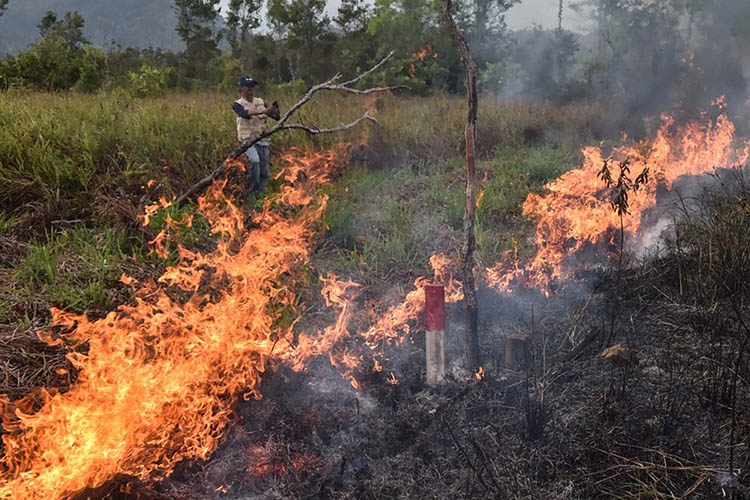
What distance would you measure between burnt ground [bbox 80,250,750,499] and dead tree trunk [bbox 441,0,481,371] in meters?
0.26

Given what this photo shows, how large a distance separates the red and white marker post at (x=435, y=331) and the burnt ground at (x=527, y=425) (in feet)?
0.44

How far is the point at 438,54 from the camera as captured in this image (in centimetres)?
2080

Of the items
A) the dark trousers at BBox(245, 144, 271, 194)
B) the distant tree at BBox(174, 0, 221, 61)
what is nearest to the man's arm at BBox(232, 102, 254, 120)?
the dark trousers at BBox(245, 144, 271, 194)

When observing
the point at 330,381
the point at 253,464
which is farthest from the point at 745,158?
the point at 253,464

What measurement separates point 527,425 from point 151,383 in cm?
236

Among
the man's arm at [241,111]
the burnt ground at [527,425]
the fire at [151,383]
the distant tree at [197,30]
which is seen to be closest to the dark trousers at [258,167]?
the man's arm at [241,111]

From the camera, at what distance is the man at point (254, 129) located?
6488 mm

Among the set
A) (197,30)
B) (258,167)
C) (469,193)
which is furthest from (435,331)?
(197,30)

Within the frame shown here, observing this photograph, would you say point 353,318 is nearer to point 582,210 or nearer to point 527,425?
point 527,425

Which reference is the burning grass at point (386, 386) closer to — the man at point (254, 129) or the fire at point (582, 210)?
the fire at point (582, 210)

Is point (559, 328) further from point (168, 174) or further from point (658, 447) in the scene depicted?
point (168, 174)

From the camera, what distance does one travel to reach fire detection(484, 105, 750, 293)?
15.3ft

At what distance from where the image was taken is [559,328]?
388 cm

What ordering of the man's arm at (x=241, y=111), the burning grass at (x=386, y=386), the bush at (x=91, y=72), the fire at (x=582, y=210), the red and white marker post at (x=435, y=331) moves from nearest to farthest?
the burning grass at (x=386, y=386)
the red and white marker post at (x=435, y=331)
the fire at (x=582, y=210)
the man's arm at (x=241, y=111)
the bush at (x=91, y=72)
